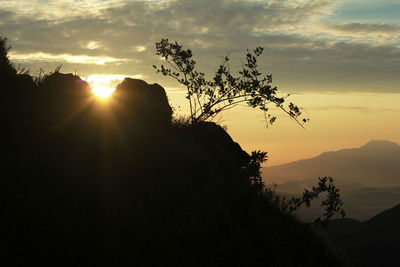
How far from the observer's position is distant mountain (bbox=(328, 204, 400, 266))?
15081 centimetres

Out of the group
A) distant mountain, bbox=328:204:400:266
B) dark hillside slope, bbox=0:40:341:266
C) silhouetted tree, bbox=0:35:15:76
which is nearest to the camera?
dark hillside slope, bbox=0:40:341:266

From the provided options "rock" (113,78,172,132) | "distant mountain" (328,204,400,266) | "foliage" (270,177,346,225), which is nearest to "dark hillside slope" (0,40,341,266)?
"rock" (113,78,172,132)

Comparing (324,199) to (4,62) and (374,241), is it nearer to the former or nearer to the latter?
(4,62)

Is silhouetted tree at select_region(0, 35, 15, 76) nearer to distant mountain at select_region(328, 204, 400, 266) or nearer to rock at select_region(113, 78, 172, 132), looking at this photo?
rock at select_region(113, 78, 172, 132)

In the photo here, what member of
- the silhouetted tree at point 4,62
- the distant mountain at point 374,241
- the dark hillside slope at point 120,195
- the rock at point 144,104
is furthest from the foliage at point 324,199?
the distant mountain at point 374,241

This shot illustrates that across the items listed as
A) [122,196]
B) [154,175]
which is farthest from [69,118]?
[122,196]

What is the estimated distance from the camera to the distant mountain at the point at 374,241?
15081 cm

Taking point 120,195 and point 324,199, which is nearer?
point 120,195

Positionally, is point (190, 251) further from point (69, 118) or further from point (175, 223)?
point (69, 118)

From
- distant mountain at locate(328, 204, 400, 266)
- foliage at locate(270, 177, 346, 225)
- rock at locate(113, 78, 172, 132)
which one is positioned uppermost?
rock at locate(113, 78, 172, 132)

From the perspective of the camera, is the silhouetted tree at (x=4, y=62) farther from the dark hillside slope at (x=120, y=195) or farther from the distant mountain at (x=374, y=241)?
the distant mountain at (x=374, y=241)

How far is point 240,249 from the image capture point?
10.0 m

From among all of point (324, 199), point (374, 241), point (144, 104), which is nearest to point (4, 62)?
point (144, 104)

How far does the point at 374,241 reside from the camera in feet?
569
